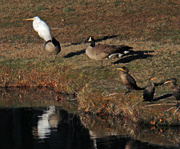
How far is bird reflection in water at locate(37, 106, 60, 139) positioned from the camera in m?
12.4

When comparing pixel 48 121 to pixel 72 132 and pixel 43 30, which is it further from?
pixel 43 30

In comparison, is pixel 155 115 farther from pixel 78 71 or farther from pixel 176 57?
pixel 176 57

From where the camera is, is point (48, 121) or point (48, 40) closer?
point (48, 121)

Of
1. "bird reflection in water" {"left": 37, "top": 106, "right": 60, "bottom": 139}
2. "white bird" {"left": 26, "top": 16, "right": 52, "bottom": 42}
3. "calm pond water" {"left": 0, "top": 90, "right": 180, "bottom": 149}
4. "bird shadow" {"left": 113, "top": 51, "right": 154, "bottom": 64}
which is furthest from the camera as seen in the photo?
"white bird" {"left": 26, "top": 16, "right": 52, "bottom": 42}

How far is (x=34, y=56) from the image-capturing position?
21.2m

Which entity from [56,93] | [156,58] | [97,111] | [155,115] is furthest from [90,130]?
[156,58]

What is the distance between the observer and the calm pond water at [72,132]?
11109 millimetres

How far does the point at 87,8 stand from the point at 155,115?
26.7 metres

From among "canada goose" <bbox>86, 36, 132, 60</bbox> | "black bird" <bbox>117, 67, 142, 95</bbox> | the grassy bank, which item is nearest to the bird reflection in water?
the grassy bank

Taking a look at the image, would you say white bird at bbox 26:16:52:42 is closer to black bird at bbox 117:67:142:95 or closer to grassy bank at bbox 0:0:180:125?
grassy bank at bbox 0:0:180:125

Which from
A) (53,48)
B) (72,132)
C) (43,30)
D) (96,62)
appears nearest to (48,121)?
(72,132)

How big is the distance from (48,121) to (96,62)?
602 cm

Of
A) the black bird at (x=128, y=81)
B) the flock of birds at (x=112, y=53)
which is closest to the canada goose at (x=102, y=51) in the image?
the flock of birds at (x=112, y=53)

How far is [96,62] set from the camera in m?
18.9
